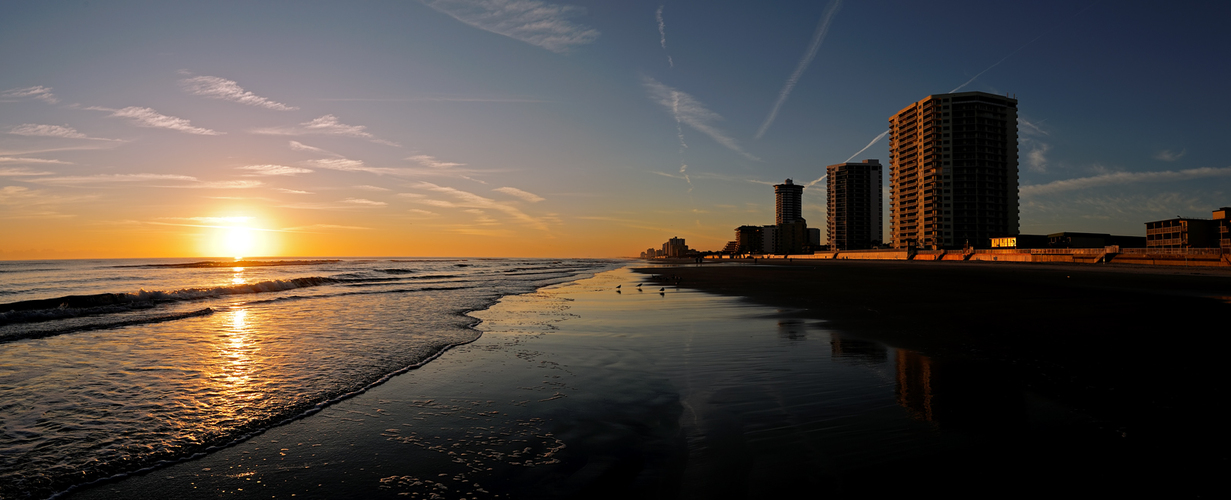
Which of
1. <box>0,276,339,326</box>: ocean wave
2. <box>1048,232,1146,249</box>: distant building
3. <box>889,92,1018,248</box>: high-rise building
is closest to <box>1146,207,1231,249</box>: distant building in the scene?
<box>1048,232,1146,249</box>: distant building

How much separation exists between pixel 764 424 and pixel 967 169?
16382cm

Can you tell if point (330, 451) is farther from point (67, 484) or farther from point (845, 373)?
point (845, 373)

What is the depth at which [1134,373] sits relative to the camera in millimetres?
7750

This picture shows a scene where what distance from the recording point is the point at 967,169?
5428 inches

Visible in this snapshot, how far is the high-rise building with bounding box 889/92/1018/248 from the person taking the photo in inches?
5379

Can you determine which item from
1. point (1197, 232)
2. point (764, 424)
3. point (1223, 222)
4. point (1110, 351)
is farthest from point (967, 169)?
point (764, 424)

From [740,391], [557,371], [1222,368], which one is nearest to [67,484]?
[557,371]

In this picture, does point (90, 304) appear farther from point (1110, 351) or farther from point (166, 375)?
point (1110, 351)

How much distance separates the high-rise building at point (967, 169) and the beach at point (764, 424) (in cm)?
14826

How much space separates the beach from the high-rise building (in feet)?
486

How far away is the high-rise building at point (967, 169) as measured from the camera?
136625 millimetres

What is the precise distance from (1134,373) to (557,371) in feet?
29.8

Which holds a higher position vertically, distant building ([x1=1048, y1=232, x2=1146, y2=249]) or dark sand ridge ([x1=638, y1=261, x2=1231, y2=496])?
distant building ([x1=1048, y1=232, x2=1146, y2=249])

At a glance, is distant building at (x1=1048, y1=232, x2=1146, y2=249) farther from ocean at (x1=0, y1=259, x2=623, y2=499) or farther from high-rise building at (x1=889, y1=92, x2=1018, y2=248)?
ocean at (x1=0, y1=259, x2=623, y2=499)
